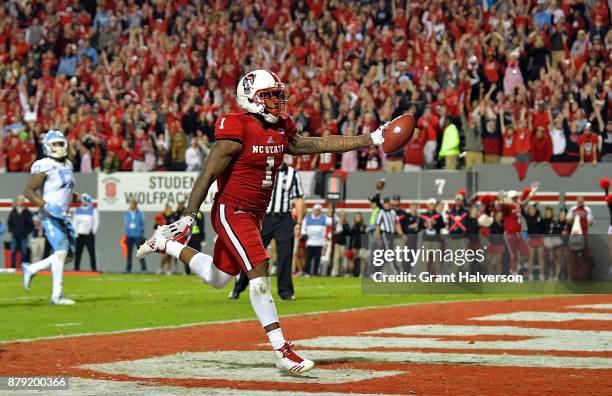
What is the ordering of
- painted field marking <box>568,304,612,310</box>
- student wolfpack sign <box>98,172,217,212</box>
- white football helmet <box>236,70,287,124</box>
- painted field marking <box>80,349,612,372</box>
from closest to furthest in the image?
1. painted field marking <box>80,349,612,372</box>
2. white football helmet <box>236,70,287,124</box>
3. painted field marking <box>568,304,612,310</box>
4. student wolfpack sign <box>98,172,217,212</box>

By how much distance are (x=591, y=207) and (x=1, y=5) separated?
16.1m

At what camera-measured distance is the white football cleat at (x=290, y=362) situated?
8188 millimetres

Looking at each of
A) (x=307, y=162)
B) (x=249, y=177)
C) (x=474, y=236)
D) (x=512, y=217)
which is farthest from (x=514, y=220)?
(x=249, y=177)

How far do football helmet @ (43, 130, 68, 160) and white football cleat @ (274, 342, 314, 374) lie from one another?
7436 mm

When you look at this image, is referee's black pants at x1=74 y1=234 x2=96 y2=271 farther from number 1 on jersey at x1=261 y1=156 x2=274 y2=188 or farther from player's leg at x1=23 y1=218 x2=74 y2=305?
number 1 on jersey at x1=261 y1=156 x2=274 y2=188

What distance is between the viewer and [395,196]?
24.0m

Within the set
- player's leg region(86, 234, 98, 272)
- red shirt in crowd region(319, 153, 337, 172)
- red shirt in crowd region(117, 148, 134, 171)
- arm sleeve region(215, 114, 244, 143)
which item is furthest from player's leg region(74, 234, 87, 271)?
arm sleeve region(215, 114, 244, 143)

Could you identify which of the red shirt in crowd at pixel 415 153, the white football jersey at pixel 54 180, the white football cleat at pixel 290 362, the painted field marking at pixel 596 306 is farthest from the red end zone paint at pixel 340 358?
the red shirt in crowd at pixel 415 153

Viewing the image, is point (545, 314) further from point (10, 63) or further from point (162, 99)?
point (10, 63)

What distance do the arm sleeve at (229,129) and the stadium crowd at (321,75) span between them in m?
14.7

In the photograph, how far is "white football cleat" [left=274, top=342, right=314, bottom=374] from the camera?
819 centimetres

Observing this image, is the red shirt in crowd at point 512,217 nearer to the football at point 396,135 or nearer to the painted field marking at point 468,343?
the painted field marking at point 468,343

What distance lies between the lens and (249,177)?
29.0 ft

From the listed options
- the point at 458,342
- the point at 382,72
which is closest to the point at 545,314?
the point at 458,342
